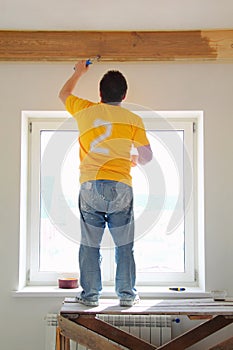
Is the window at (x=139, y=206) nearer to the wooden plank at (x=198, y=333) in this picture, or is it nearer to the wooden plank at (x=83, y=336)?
the wooden plank at (x=198, y=333)

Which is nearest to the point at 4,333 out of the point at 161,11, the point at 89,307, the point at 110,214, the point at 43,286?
the point at 43,286

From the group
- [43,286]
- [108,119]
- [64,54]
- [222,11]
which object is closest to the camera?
[108,119]

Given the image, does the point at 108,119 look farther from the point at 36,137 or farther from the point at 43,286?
the point at 43,286

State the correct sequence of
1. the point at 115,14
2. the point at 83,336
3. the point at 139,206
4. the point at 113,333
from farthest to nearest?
the point at 139,206 < the point at 115,14 < the point at 113,333 < the point at 83,336

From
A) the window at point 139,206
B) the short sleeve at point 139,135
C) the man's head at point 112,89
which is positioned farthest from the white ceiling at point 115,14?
the short sleeve at point 139,135

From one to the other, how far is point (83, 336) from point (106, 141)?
3.11ft

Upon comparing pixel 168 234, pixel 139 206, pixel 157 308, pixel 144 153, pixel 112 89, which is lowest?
pixel 157 308

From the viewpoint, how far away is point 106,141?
2520mm

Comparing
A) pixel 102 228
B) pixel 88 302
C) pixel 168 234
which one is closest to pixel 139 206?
pixel 168 234

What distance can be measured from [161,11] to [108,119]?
32.3 inches

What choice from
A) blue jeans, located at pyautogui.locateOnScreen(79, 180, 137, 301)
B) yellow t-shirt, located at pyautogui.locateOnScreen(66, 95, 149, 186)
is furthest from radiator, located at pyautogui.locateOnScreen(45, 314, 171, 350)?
yellow t-shirt, located at pyautogui.locateOnScreen(66, 95, 149, 186)

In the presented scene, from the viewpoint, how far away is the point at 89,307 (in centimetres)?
257

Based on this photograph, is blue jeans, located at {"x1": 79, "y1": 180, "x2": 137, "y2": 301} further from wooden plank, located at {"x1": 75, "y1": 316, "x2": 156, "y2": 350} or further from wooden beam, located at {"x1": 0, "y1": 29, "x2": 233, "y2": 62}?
wooden beam, located at {"x1": 0, "y1": 29, "x2": 233, "y2": 62}

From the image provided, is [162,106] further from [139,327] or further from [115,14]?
[139,327]
